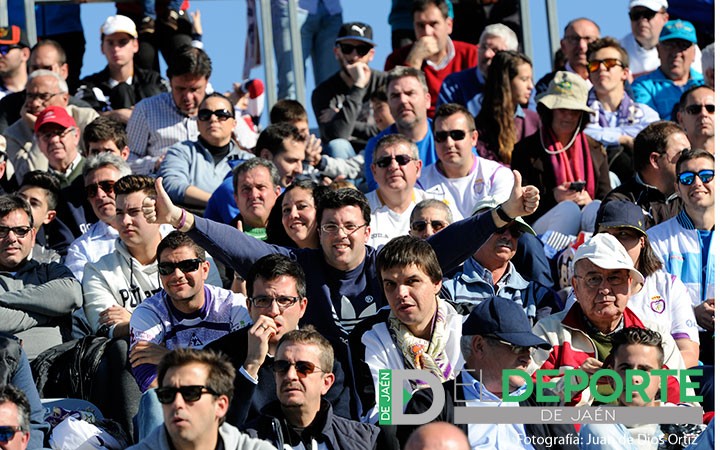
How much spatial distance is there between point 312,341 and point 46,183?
3.93 meters

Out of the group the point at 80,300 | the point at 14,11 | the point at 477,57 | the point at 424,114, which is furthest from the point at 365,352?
the point at 14,11

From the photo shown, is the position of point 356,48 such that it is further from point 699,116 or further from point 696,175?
point 696,175

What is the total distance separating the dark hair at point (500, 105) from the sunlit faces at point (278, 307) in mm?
4019

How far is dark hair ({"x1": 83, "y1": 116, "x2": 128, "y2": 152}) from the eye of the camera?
36.7ft

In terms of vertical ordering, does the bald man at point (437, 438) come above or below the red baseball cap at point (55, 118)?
below

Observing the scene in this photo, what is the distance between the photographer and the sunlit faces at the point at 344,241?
8398 mm

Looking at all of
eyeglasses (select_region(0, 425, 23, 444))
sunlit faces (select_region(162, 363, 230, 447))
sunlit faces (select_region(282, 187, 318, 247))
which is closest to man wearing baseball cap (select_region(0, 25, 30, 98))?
sunlit faces (select_region(282, 187, 318, 247))

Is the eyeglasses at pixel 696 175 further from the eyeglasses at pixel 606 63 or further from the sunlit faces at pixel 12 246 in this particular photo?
the sunlit faces at pixel 12 246

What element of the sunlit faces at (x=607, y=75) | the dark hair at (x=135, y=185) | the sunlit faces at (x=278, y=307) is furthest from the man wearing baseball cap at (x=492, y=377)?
the sunlit faces at (x=607, y=75)

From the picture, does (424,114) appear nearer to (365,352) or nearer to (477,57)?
(477,57)

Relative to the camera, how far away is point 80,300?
29.3ft

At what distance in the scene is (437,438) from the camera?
21.0ft

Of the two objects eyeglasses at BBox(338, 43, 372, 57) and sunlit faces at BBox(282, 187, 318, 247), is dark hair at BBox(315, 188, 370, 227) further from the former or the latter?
eyeglasses at BBox(338, 43, 372, 57)

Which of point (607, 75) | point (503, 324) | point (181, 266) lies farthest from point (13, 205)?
point (607, 75)
